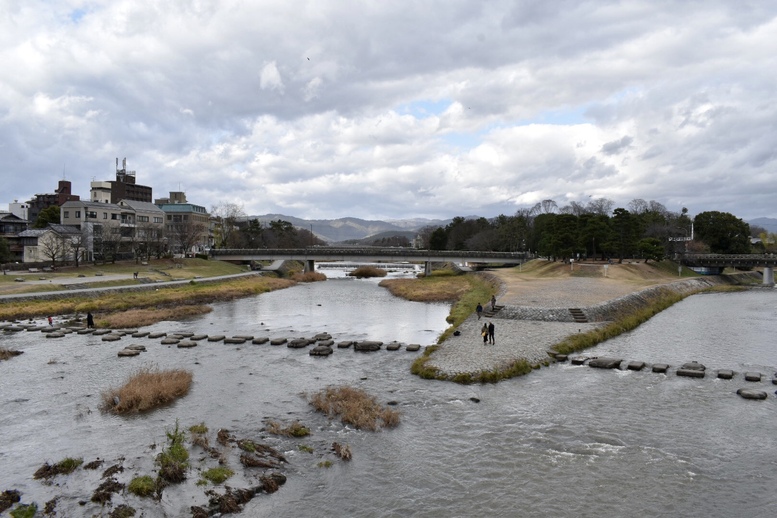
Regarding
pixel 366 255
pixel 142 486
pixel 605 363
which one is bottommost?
pixel 142 486

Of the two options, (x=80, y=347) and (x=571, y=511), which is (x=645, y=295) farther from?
(x=80, y=347)

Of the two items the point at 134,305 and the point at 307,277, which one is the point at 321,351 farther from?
the point at 307,277

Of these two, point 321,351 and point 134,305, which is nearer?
point 321,351

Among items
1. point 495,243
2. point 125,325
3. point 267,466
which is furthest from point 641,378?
point 495,243

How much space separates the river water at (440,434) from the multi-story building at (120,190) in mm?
80322

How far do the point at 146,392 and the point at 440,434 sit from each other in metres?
11.5

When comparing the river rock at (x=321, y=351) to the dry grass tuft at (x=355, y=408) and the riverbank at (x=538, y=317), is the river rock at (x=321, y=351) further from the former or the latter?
the dry grass tuft at (x=355, y=408)

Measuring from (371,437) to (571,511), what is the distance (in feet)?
21.5

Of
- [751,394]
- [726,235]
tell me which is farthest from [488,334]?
[726,235]

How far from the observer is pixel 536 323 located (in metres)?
34.5

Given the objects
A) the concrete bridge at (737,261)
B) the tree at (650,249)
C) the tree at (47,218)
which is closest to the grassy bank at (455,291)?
the tree at (650,249)

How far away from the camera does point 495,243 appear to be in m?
115

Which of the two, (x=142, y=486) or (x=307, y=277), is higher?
(x=307, y=277)

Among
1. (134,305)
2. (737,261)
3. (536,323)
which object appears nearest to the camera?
(536,323)
